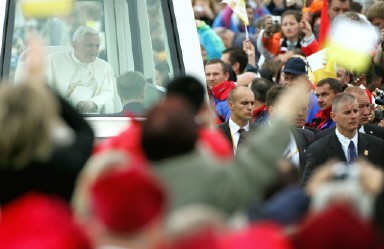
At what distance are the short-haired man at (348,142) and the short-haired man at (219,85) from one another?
227 centimetres

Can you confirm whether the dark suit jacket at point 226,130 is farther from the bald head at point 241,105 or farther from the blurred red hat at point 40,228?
the blurred red hat at point 40,228

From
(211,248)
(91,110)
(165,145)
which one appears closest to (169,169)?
(165,145)

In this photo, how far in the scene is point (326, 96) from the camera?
13.7 m

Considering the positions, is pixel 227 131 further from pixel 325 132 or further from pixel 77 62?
pixel 77 62

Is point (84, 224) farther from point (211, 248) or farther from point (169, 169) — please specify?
point (211, 248)

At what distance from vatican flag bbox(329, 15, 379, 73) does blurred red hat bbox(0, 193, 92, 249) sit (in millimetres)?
8736

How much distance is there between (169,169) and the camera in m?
6.07

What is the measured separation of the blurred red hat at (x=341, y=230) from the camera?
215 inches

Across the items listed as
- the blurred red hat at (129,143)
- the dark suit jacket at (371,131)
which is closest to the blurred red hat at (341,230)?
the blurred red hat at (129,143)

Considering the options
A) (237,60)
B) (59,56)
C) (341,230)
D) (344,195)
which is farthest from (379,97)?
(341,230)

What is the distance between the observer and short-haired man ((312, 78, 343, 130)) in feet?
44.8

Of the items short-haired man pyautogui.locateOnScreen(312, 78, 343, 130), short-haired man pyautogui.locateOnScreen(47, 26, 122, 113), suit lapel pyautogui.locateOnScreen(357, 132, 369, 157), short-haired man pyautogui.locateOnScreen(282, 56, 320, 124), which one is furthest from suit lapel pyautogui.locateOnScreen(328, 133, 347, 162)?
short-haired man pyautogui.locateOnScreen(282, 56, 320, 124)

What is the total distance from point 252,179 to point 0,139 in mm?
1122

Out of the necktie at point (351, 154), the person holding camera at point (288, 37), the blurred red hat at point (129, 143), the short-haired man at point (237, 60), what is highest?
the person holding camera at point (288, 37)
